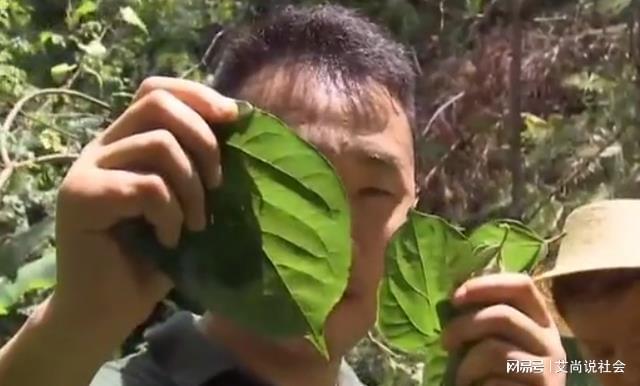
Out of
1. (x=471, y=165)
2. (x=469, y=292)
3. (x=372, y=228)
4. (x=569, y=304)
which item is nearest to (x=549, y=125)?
(x=471, y=165)

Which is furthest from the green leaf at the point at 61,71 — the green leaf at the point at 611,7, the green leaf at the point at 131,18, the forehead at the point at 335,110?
the forehead at the point at 335,110

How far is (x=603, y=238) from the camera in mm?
954

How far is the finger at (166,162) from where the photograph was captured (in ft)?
1.75

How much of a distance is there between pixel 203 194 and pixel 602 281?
48 centimetres

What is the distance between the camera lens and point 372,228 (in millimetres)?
754

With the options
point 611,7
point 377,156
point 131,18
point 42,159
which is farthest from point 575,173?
point 377,156

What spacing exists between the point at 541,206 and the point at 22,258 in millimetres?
972

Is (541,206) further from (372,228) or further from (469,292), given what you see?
(469,292)

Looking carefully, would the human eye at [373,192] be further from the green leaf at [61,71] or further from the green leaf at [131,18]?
the green leaf at [131,18]

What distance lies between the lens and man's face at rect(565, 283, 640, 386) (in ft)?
2.99

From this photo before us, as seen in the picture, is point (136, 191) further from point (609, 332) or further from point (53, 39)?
point (53, 39)

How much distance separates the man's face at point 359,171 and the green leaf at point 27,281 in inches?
22.1

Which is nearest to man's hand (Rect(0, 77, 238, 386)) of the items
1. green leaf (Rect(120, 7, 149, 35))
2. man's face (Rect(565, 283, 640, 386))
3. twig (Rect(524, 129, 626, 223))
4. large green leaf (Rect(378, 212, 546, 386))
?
large green leaf (Rect(378, 212, 546, 386))

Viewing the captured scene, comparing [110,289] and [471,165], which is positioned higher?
[110,289]
